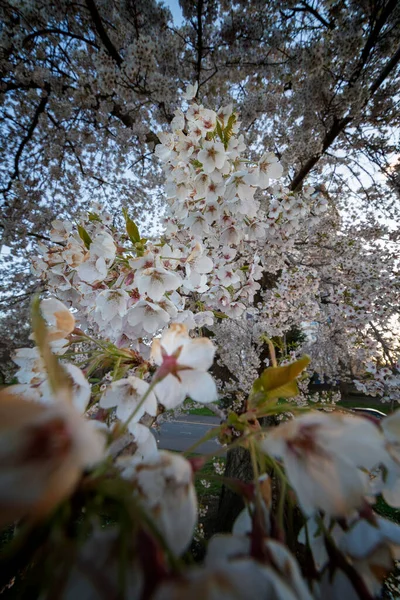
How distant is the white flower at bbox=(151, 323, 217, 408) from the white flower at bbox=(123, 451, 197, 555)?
13cm

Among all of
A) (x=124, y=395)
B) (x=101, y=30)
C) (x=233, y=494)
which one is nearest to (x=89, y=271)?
(x=124, y=395)

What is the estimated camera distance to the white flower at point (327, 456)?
250mm

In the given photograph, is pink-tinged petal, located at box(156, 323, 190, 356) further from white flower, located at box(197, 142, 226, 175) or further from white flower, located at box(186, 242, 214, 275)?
white flower, located at box(197, 142, 226, 175)

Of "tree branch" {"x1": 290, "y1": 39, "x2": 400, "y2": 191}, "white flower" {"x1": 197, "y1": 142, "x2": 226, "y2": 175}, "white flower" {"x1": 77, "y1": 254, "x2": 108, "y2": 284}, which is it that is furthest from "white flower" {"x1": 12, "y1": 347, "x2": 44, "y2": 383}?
"tree branch" {"x1": 290, "y1": 39, "x2": 400, "y2": 191}

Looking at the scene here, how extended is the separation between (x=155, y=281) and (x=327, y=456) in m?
0.66

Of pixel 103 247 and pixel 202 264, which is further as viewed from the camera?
pixel 202 264

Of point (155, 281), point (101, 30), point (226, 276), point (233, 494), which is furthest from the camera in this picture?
point (233, 494)

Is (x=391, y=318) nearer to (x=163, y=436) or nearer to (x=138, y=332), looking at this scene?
(x=138, y=332)

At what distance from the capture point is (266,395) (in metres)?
0.37

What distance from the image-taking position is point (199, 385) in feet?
1.34

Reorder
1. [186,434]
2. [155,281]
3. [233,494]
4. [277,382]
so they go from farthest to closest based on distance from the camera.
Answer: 1. [186,434]
2. [233,494]
3. [155,281]
4. [277,382]

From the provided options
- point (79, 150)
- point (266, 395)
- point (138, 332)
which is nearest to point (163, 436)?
point (79, 150)

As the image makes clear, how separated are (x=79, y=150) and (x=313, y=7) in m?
3.42

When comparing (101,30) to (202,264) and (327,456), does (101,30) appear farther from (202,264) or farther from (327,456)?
(327,456)
